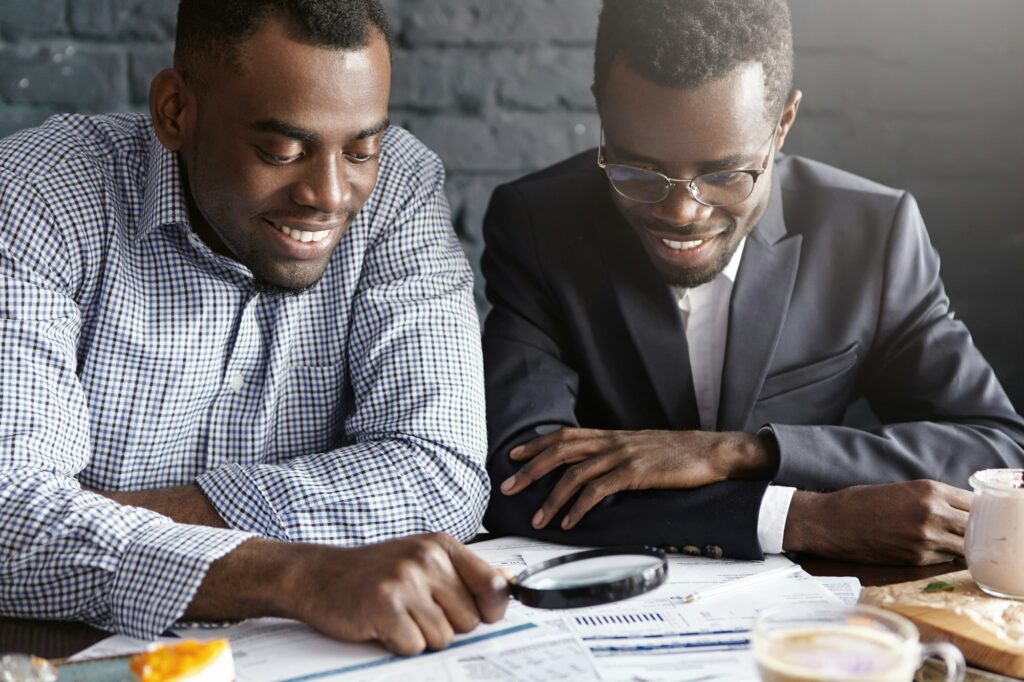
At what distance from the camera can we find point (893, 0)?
Result: 8.02 ft

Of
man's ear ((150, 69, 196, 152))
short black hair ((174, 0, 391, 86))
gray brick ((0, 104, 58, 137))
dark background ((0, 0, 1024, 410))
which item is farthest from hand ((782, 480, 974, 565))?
gray brick ((0, 104, 58, 137))

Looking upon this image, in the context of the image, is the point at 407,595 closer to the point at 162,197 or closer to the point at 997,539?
the point at 997,539

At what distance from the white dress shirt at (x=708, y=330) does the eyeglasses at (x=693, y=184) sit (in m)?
0.18

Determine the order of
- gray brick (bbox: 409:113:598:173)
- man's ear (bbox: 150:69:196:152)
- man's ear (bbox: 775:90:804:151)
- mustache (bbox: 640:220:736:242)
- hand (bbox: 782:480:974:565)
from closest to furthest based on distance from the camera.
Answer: hand (bbox: 782:480:974:565)
man's ear (bbox: 150:69:196:152)
mustache (bbox: 640:220:736:242)
man's ear (bbox: 775:90:804:151)
gray brick (bbox: 409:113:598:173)

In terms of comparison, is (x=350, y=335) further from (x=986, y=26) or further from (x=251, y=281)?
(x=986, y=26)

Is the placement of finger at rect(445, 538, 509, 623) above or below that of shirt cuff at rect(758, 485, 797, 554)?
above

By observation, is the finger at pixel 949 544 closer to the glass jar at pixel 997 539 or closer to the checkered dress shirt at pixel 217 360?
the glass jar at pixel 997 539

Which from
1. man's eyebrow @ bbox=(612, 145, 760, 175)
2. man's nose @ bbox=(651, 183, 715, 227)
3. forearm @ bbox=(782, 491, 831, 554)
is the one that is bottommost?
forearm @ bbox=(782, 491, 831, 554)

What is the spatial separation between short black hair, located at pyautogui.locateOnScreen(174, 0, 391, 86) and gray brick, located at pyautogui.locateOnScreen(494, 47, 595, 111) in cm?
83

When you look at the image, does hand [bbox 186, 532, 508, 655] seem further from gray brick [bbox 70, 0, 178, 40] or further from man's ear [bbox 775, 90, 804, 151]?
gray brick [bbox 70, 0, 178, 40]

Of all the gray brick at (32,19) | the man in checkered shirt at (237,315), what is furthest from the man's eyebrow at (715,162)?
the gray brick at (32,19)

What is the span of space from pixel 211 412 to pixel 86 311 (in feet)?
0.77

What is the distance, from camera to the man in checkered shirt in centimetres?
152

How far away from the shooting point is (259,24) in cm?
157
